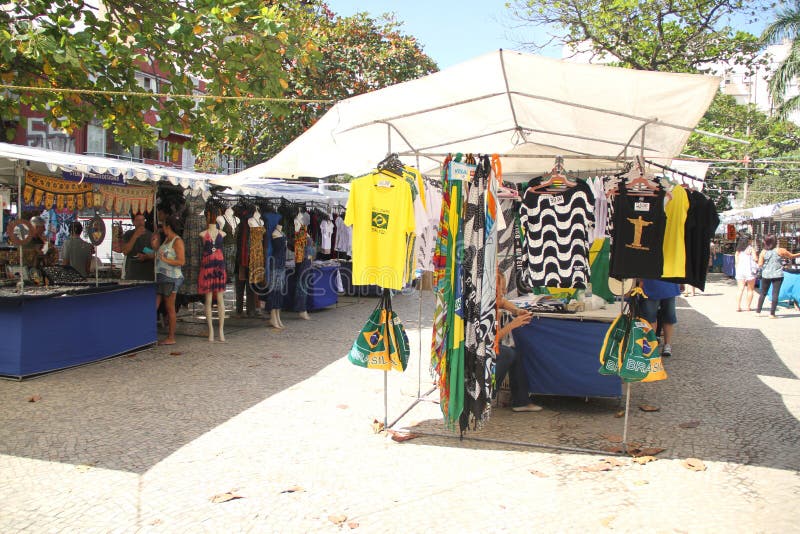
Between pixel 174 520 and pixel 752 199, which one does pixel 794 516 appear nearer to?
pixel 174 520

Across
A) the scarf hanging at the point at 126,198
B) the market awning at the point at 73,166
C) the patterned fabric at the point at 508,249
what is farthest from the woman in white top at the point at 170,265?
the patterned fabric at the point at 508,249

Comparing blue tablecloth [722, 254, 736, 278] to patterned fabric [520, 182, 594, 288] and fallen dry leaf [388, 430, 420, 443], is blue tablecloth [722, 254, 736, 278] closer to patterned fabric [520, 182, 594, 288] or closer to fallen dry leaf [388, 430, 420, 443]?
patterned fabric [520, 182, 594, 288]

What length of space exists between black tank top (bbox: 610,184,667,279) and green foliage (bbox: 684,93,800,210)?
14.1 metres

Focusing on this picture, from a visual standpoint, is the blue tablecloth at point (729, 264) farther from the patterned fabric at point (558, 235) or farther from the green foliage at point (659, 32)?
the patterned fabric at point (558, 235)

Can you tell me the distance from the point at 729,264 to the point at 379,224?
79.1 ft

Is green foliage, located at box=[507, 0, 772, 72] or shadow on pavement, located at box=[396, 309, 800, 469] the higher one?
green foliage, located at box=[507, 0, 772, 72]

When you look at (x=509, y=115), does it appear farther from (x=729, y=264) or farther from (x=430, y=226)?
(x=729, y=264)

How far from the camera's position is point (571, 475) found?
4133 millimetres

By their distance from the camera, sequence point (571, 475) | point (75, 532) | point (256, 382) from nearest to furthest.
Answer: point (75, 532) < point (571, 475) < point (256, 382)

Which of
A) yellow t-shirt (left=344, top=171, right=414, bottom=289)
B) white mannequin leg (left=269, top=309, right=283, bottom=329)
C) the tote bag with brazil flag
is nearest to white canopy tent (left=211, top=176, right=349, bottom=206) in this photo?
white mannequin leg (left=269, top=309, right=283, bottom=329)

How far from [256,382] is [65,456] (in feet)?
7.96

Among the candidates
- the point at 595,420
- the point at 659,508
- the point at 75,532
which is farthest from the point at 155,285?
the point at 659,508

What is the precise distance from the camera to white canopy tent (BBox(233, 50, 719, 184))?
4.29m

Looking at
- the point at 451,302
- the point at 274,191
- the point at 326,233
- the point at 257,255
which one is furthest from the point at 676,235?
the point at 326,233
